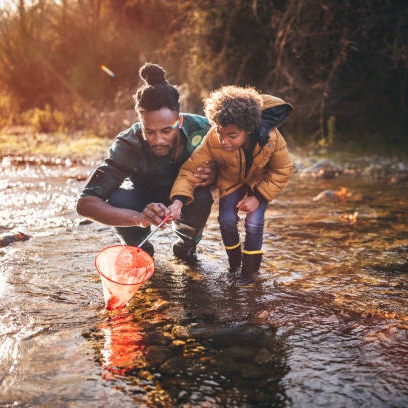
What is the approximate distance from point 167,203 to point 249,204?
25.1 inches

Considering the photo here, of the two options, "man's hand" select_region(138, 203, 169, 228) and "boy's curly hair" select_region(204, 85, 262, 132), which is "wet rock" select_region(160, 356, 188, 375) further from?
"boy's curly hair" select_region(204, 85, 262, 132)

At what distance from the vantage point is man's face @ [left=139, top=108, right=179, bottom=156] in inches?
114

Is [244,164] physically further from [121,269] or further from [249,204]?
[121,269]

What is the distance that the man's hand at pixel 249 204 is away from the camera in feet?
10.0

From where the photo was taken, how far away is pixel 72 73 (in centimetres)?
1457

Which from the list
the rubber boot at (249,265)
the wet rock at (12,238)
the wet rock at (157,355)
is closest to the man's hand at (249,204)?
the rubber boot at (249,265)

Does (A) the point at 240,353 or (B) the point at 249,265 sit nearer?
(A) the point at 240,353

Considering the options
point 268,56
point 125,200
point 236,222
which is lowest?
point 236,222

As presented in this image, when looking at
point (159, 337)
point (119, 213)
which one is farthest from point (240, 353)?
point (119, 213)

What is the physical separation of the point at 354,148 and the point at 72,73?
9.35 m

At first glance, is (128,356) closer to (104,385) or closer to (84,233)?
(104,385)

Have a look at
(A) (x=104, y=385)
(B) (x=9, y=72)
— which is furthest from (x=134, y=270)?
(B) (x=9, y=72)

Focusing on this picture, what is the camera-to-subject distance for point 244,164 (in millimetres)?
3033

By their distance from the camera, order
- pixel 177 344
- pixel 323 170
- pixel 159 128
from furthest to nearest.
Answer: pixel 323 170, pixel 159 128, pixel 177 344
